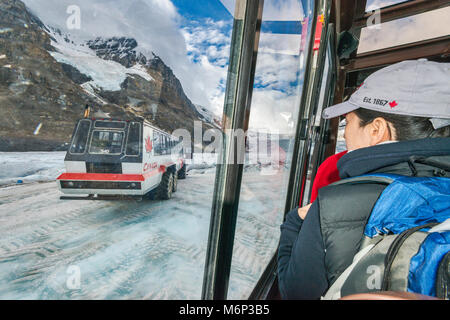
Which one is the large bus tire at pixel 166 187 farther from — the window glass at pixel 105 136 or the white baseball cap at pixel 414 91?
the white baseball cap at pixel 414 91

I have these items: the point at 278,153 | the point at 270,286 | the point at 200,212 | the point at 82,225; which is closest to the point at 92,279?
the point at 82,225

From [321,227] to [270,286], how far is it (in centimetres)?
133

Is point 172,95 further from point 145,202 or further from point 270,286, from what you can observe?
point 270,286

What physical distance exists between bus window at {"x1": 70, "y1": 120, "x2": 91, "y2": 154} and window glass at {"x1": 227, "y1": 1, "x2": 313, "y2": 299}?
744mm

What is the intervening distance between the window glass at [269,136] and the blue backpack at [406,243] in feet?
2.41

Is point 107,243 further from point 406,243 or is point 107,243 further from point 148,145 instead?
point 406,243

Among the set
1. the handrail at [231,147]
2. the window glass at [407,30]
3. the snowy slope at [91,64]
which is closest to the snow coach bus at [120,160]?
the snowy slope at [91,64]

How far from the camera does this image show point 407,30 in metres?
2.93

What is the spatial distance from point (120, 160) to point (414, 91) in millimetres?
1044

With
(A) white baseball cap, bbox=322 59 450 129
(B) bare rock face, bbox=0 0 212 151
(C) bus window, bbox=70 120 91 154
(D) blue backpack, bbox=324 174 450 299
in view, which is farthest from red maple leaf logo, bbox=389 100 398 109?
(C) bus window, bbox=70 120 91 154

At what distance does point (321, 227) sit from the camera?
621 millimetres

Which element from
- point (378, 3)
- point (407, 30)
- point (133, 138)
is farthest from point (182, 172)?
point (407, 30)

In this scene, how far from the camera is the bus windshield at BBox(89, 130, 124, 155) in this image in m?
0.67

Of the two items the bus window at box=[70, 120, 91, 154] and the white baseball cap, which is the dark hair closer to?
the white baseball cap
